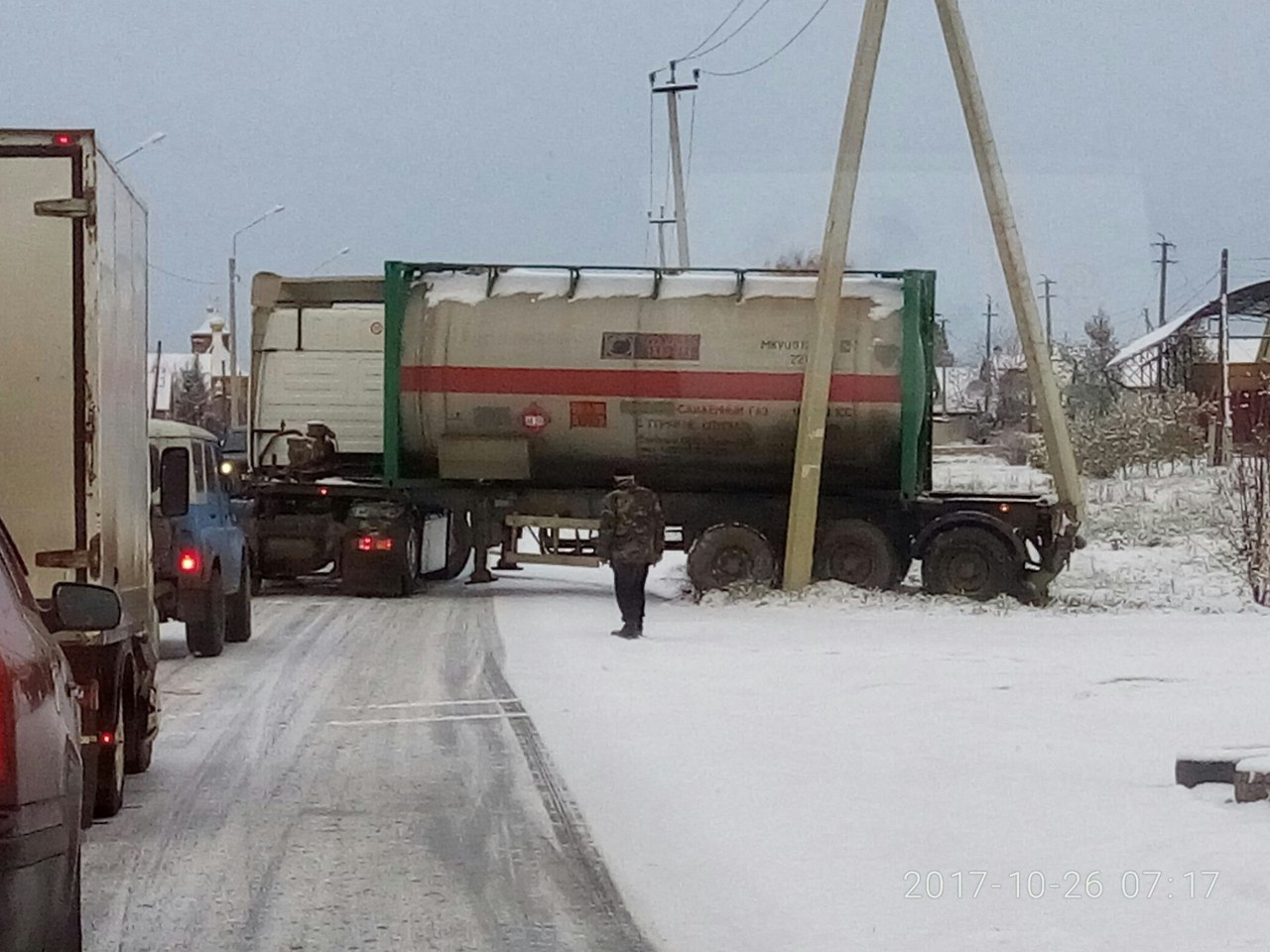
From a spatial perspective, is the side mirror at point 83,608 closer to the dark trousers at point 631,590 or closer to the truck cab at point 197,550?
the truck cab at point 197,550

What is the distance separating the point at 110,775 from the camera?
9.49m

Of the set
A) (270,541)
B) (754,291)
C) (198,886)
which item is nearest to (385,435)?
(270,541)

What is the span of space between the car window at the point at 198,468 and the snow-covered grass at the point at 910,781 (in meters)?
3.27

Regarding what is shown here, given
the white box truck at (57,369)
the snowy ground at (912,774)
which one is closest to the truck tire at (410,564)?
the snowy ground at (912,774)

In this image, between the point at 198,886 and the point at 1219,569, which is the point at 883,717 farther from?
the point at 1219,569

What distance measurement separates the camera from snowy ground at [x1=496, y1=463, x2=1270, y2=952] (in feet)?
23.7

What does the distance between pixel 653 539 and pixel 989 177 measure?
269 inches

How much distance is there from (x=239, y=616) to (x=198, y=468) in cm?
186

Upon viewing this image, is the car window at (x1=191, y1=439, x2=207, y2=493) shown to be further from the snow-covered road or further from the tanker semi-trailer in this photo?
the tanker semi-trailer

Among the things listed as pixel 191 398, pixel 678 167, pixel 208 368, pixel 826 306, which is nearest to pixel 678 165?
pixel 678 167

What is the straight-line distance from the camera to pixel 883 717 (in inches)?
497

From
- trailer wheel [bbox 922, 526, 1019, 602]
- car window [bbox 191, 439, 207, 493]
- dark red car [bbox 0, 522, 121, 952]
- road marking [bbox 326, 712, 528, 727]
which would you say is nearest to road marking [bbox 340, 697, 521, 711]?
road marking [bbox 326, 712, 528, 727]

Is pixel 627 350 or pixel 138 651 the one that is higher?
pixel 627 350

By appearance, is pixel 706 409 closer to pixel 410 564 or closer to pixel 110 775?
pixel 410 564
